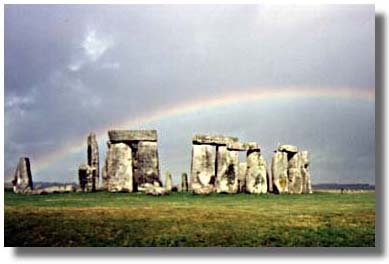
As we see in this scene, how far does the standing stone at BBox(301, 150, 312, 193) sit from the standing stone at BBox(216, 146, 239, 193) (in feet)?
1.64

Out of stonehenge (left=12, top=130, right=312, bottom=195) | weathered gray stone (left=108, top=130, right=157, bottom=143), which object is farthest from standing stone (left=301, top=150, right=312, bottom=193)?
weathered gray stone (left=108, top=130, right=157, bottom=143)

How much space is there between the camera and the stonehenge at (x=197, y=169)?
6.24 meters

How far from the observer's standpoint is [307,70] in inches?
244

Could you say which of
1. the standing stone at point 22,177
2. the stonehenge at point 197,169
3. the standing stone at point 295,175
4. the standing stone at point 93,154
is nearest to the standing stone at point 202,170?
the stonehenge at point 197,169

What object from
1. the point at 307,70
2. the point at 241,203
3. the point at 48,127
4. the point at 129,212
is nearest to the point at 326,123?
the point at 307,70

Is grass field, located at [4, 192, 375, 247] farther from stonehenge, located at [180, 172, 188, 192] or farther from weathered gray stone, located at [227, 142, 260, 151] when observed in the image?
weathered gray stone, located at [227, 142, 260, 151]

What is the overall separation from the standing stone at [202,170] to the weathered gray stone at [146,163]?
0.26 metres

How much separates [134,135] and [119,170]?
363 millimetres

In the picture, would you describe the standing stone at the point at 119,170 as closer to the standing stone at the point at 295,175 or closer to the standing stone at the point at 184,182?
the standing stone at the point at 184,182

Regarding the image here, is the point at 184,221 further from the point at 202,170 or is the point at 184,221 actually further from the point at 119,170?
the point at 119,170

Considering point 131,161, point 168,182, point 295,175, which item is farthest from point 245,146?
point 131,161

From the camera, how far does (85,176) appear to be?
20.5ft

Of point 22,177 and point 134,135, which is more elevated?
point 134,135

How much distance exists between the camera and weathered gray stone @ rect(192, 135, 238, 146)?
246 inches
